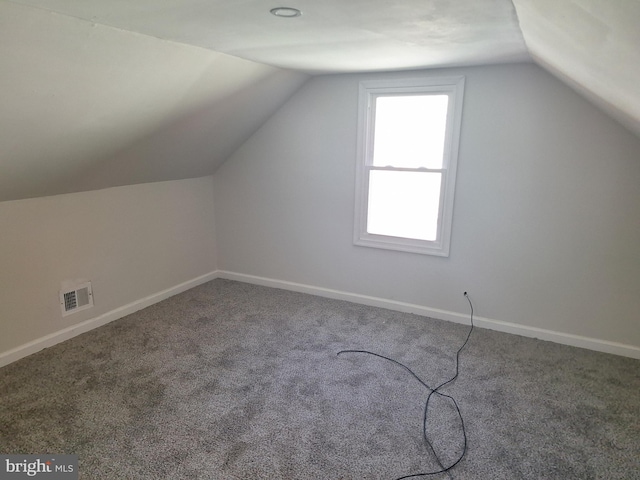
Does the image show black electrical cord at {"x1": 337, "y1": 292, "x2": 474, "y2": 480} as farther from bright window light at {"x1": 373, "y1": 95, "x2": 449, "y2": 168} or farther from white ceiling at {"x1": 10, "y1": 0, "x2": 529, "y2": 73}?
white ceiling at {"x1": 10, "y1": 0, "x2": 529, "y2": 73}

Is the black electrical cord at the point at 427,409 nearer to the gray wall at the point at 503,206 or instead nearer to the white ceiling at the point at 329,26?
the gray wall at the point at 503,206

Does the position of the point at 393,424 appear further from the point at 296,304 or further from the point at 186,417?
the point at 296,304

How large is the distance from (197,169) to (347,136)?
1.47 meters

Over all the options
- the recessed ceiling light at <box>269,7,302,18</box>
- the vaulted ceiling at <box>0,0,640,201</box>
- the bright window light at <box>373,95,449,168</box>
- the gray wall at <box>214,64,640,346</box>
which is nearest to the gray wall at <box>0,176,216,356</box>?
the vaulted ceiling at <box>0,0,640,201</box>

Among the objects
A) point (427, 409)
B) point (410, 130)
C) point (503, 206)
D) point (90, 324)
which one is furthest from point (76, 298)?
point (503, 206)

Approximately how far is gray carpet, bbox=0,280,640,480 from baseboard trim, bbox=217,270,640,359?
8 cm

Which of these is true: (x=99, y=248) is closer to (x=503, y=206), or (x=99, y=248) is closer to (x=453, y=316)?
(x=453, y=316)

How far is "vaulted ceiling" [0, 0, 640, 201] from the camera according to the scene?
4.81ft

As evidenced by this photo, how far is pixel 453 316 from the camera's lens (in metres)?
3.41

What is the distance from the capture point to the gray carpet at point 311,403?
1.93 metres

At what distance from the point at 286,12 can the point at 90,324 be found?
109 inches

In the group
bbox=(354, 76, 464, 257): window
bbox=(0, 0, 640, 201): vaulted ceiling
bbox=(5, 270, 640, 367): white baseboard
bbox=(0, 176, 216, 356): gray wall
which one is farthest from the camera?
bbox=(354, 76, 464, 257): window

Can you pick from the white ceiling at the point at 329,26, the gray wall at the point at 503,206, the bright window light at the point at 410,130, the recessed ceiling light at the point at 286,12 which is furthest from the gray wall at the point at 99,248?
the recessed ceiling light at the point at 286,12

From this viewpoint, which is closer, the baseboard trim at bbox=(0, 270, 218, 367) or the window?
the baseboard trim at bbox=(0, 270, 218, 367)
